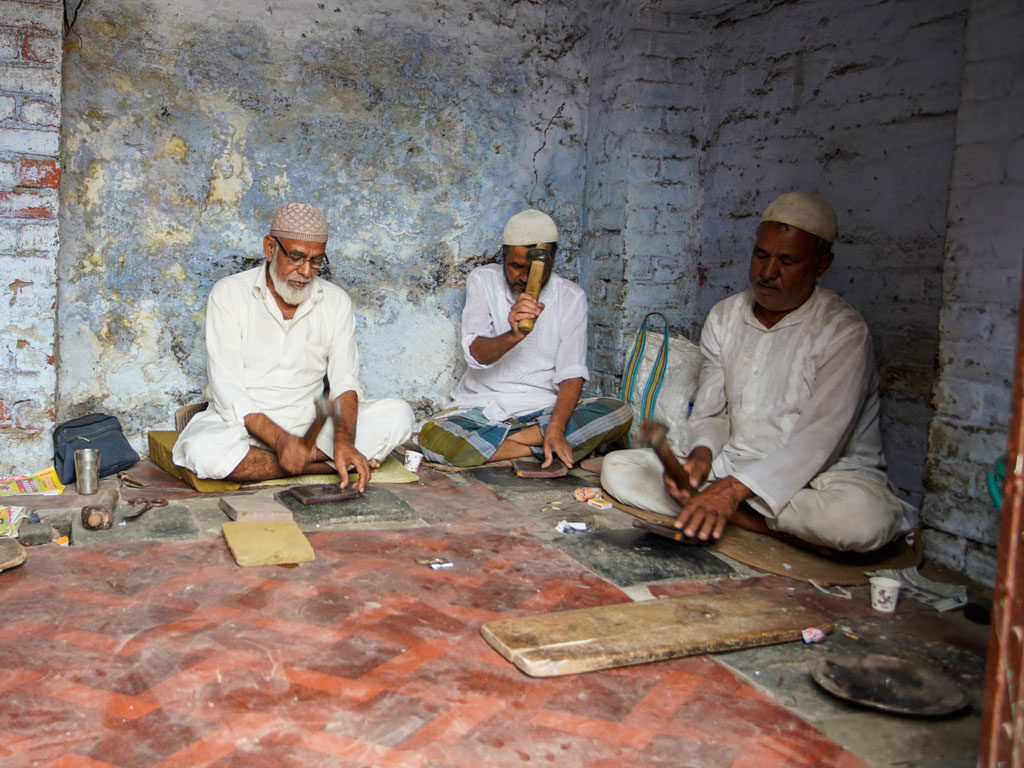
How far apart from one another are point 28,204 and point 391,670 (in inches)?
119

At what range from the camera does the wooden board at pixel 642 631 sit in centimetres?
241

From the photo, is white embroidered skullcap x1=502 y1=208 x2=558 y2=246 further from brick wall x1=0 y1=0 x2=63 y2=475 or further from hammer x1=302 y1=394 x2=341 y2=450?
brick wall x1=0 y1=0 x2=63 y2=475

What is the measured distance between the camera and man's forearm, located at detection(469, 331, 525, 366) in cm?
450

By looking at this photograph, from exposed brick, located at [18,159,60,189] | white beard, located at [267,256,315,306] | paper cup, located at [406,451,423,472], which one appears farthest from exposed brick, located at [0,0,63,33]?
paper cup, located at [406,451,423,472]

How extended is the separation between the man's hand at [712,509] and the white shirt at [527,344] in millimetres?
1590

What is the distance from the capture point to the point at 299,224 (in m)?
4.09

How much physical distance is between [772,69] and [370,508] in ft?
10.6

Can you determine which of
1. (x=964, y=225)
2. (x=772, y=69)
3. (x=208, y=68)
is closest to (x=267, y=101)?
(x=208, y=68)

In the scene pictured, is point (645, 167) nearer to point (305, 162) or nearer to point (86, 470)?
point (305, 162)

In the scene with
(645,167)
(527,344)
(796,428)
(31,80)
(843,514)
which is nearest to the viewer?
(843,514)

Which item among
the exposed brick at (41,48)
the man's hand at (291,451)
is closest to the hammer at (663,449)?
the man's hand at (291,451)

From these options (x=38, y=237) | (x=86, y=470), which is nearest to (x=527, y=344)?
(x=86, y=470)

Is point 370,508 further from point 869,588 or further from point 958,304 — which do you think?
point 958,304

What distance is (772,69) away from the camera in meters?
4.86
